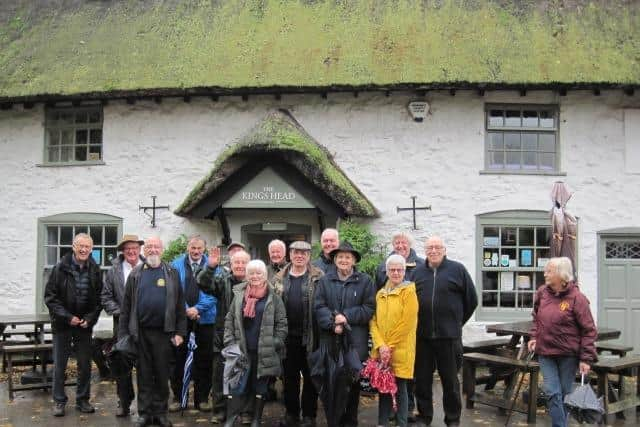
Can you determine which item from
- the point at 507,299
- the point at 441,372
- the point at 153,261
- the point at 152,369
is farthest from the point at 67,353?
the point at 507,299

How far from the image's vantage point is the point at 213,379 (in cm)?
704

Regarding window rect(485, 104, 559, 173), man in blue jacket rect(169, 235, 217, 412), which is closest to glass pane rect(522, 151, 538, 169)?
window rect(485, 104, 559, 173)

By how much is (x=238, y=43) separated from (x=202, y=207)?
314cm

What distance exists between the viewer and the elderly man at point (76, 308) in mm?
7105

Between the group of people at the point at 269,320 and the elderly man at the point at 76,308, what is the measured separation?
11 mm

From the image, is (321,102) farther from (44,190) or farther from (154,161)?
(44,190)

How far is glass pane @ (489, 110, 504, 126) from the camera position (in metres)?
11.2

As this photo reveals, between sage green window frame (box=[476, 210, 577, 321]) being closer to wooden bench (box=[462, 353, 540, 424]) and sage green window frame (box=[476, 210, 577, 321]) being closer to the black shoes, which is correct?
wooden bench (box=[462, 353, 540, 424])

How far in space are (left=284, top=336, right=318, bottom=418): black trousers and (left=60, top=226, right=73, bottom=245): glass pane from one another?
6702 mm

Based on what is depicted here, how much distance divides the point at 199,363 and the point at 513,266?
585 cm

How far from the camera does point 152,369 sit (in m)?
6.68

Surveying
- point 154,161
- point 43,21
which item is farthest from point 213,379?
point 43,21

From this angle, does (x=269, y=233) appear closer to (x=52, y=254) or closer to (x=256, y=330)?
(x=52, y=254)

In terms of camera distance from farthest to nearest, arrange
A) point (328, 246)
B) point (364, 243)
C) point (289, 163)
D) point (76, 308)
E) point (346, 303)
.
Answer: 1. point (289, 163)
2. point (364, 243)
3. point (76, 308)
4. point (328, 246)
5. point (346, 303)
